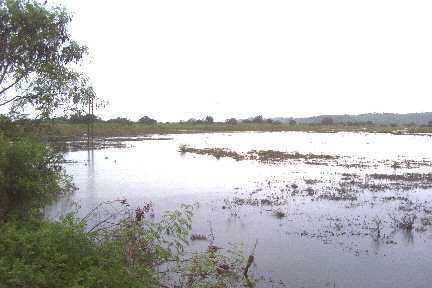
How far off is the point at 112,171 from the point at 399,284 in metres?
17.5

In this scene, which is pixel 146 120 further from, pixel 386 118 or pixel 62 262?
pixel 386 118

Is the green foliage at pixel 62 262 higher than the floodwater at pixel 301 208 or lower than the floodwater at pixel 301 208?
higher

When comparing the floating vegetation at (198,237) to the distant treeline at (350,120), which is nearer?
the floating vegetation at (198,237)

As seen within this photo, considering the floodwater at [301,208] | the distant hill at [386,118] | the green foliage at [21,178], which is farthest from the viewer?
the distant hill at [386,118]

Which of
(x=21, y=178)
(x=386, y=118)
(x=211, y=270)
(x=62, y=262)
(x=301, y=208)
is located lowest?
(x=301, y=208)

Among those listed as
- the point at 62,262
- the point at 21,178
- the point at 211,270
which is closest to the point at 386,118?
the point at 211,270

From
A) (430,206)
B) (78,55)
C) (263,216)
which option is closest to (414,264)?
(263,216)

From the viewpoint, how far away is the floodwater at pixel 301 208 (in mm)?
7969

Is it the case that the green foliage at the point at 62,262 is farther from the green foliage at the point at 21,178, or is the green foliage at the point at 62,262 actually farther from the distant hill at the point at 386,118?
the distant hill at the point at 386,118

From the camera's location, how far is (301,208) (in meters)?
12.9

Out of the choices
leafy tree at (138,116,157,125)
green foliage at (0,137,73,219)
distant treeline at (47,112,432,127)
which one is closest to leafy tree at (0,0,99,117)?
green foliage at (0,137,73,219)

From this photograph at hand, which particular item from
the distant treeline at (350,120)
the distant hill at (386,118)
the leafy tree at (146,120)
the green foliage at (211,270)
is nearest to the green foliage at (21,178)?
the green foliage at (211,270)

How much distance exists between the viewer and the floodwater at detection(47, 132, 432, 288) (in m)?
7.97

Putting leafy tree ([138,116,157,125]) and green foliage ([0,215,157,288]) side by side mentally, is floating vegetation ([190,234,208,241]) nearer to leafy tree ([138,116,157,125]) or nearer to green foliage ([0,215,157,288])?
green foliage ([0,215,157,288])
